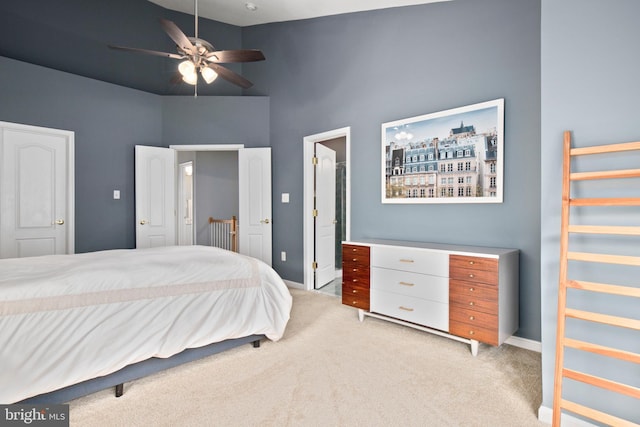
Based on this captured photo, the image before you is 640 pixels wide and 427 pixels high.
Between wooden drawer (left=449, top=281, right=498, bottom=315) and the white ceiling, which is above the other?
the white ceiling

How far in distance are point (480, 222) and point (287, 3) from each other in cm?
348

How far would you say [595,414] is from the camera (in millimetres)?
1511

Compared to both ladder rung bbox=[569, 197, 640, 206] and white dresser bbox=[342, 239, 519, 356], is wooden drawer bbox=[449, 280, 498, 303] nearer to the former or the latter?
white dresser bbox=[342, 239, 519, 356]

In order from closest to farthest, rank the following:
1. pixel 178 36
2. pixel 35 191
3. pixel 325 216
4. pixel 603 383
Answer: pixel 603 383
pixel 178 36
pixel 35 191
pixel 325 216

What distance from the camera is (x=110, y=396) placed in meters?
2.00

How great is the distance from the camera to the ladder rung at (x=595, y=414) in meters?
1.44

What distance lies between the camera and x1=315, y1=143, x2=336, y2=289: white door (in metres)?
4.61

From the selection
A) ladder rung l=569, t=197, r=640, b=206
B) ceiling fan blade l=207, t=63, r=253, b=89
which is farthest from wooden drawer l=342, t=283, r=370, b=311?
ceiling fan blade l=207, t=63, r=253, b=89

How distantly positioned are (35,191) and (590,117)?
513 centimetres

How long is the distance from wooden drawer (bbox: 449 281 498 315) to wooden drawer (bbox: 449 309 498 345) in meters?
0.04

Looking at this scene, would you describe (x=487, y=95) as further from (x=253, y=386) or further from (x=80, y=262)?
(x=80, y=262)

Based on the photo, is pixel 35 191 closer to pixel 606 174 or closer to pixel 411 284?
pixel 411 284

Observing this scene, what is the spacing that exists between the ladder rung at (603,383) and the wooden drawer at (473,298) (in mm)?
805

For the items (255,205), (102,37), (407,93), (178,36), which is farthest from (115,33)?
(407,93)
